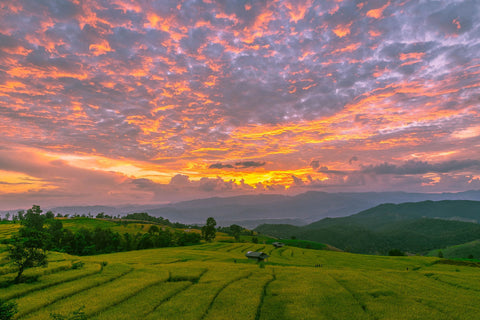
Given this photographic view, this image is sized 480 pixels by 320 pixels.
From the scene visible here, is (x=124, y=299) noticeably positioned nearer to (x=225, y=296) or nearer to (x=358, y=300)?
(x=225, y=296)

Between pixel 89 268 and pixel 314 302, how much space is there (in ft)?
132

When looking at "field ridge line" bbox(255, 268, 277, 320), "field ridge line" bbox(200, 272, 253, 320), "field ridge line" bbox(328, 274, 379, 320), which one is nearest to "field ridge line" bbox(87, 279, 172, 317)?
"field ridge line" bbox(200, 272, 253, 320)

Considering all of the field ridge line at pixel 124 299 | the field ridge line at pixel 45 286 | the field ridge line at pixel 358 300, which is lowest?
the field ridge line at pixel 358 300

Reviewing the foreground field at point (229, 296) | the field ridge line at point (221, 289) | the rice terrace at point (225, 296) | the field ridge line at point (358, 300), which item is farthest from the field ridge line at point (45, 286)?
the field ridge line at point (358, 300)

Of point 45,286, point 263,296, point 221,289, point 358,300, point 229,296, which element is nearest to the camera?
point 358,300

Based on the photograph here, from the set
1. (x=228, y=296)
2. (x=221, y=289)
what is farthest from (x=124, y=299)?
(x=228, y=296)

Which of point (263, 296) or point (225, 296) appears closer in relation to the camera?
point (225, 296)

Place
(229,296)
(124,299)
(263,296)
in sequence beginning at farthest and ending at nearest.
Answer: (263,296)
(229,296)
(124,299)

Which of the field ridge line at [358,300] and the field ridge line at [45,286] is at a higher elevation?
the field ridge line at [45,286]

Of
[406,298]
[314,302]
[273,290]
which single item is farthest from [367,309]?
[273,290]

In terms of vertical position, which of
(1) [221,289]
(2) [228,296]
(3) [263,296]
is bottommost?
(3) [263,296]

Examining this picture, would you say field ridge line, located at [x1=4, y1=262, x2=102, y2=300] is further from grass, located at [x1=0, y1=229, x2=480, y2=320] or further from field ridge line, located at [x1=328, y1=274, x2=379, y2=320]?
field ridge line, located at [x1=328, y1=274, x2=379, y2=320]

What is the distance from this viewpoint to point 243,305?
2678 centimetres

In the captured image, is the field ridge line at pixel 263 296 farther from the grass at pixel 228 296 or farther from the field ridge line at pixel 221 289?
the field ridge line at pixel 221 289
